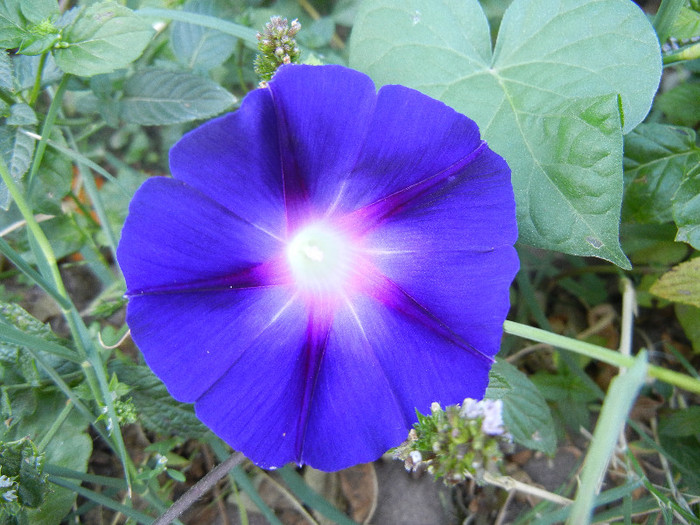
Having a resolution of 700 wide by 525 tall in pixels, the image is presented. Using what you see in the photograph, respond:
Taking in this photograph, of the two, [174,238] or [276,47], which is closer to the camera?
[174,238]

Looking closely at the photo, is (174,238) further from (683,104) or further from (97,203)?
(683,104)

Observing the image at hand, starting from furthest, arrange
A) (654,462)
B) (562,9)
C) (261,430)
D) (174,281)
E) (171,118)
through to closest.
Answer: (654,462) < (171,118) < (562,9) < (261,430) < (174,281)

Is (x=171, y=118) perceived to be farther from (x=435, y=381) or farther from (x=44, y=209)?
(x=435, y=381)

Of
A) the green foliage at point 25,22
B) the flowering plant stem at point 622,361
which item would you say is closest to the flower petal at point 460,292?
the flowering plant stem at point 622,361

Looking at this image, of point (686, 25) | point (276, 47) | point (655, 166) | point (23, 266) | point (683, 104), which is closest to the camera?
point (23, 266)

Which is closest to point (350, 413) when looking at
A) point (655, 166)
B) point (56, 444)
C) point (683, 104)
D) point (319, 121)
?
point (319, 121)

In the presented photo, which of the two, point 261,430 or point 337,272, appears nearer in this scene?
point 261,430

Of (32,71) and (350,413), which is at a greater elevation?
(32,71)

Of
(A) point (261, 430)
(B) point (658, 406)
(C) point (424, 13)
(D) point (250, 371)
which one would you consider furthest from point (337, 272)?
(B) point (658, 406)

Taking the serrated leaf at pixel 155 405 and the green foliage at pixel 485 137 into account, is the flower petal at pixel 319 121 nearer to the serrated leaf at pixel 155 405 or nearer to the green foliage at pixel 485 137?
the green foliage at pixel 485 137
